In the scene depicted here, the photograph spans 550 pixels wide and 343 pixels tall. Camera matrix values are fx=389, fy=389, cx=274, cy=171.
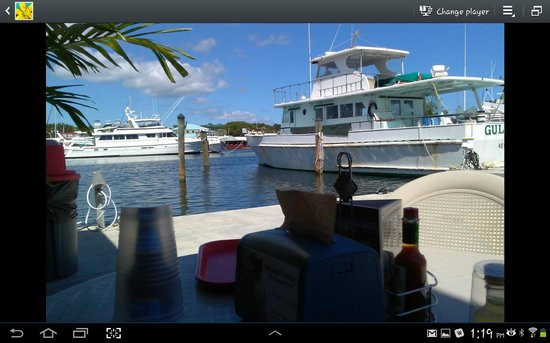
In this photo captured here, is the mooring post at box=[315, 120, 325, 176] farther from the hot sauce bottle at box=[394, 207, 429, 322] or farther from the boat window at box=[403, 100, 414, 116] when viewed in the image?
the hot sauce bottle at box=[394, 207, 429, 322]

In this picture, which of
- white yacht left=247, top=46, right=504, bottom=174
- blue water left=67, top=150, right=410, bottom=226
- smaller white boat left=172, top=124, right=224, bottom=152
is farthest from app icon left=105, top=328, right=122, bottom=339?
smaller white boat left=172, top=124, right=224, bottom=152

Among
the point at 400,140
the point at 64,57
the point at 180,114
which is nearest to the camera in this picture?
the point at 64,57

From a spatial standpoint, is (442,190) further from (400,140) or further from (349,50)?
(349,50)

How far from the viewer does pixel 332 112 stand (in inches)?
718

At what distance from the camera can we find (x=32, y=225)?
0.86 metres

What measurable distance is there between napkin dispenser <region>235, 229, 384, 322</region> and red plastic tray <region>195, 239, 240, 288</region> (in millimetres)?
278

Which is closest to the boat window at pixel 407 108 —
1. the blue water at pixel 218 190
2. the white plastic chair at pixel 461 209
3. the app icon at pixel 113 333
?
the blue water at pixel 218 190

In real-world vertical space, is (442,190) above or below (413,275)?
above

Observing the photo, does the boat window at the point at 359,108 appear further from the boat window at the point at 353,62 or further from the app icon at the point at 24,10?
the app icon at the point at 24,10

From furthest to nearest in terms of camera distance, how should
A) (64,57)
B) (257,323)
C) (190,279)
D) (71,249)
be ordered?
(71,249), (64,57), (190,279), (257,323)

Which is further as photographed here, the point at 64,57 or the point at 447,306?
the point at 64,57
